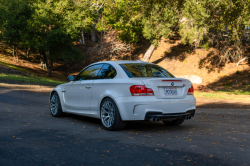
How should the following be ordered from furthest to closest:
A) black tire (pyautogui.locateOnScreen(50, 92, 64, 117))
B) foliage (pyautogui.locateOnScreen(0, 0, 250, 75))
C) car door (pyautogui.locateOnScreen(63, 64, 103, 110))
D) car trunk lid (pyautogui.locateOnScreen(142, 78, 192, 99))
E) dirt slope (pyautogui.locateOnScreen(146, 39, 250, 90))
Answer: dirt slope (pyautogui.locateOnScreen(146, 39, 250, 90)) → foliage (pyautogui.locateOnScreen(0, 0, 250, 75)) → black tire (pyautogui.locateOnScreen(50, 92, 64, 117)) → car door (pyautogui.locateOnScreen(63, 64, 103, 110)) → car trunk lid (pyautogui.locateOnScreen(142, 78, 192, 99))

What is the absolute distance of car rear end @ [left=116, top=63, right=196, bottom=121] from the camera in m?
5.88

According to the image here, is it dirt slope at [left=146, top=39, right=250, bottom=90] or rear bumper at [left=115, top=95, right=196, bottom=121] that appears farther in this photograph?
dirt slope at [left=146, top=39, right=250, bottom=90]

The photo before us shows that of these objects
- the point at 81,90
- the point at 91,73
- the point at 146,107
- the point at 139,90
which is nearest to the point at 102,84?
the point at 91,73

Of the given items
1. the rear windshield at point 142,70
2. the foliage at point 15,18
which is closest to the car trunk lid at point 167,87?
the rear windshield at point 142,70

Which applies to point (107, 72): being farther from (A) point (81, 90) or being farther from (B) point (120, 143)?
(B) point (120, 143)

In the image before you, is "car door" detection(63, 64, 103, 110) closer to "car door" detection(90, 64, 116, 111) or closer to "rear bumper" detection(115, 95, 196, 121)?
"car door" detection(90, 64, 116, 111)

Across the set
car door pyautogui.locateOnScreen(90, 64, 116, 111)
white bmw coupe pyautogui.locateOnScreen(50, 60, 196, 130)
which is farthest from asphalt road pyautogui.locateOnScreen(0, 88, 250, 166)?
car door pyautogui.locateOnScreen(90, 64, 116, 111)

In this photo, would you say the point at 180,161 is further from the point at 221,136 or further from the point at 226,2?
the point at 226,2

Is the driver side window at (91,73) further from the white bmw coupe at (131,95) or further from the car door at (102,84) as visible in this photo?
the car door at (102,84)

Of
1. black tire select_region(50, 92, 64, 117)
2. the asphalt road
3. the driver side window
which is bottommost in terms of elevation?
the asphalt road

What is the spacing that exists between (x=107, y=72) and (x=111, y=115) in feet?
3.83

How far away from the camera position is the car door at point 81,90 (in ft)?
23.6

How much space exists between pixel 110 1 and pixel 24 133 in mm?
15438

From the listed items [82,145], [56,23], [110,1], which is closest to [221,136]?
[82,145]
